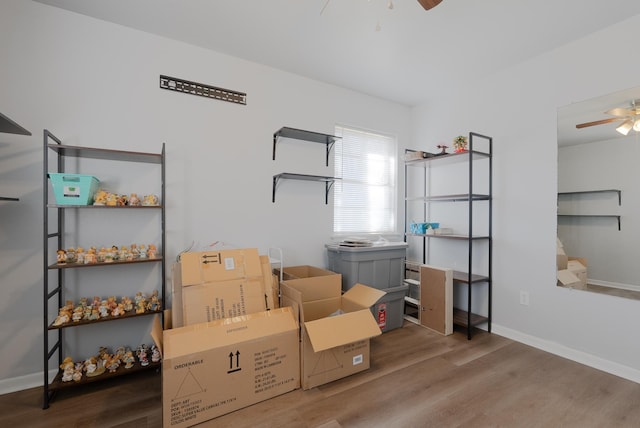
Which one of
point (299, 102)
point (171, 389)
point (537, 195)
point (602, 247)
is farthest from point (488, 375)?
point (299, 102)

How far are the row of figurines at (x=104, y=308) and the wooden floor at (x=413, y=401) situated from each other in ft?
1.57

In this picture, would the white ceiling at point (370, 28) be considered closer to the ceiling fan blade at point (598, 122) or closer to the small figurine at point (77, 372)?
the ceiling fan blade at point (598, 122)

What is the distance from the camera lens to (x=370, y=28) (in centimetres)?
215

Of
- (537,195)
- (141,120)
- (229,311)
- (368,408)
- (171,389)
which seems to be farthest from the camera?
(537,195)

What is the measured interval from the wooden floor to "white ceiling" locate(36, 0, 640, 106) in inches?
95.7

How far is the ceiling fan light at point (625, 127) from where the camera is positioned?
2.09 metres

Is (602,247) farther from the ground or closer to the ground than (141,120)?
closer to the ground

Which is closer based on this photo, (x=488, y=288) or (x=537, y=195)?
(x=537, y=195)

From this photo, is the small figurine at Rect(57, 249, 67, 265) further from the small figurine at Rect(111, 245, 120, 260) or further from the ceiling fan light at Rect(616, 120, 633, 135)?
the ceiling fan light at Rect(616, 120, 633, 135)

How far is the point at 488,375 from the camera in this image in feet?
6.77

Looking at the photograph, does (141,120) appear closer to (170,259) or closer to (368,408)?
(170,259)

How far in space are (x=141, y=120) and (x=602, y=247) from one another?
3.68 m

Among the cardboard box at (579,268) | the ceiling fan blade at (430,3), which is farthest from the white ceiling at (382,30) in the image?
the cardboard box at (579,268)

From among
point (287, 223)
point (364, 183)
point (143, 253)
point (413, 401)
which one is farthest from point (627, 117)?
point (143, 253)
